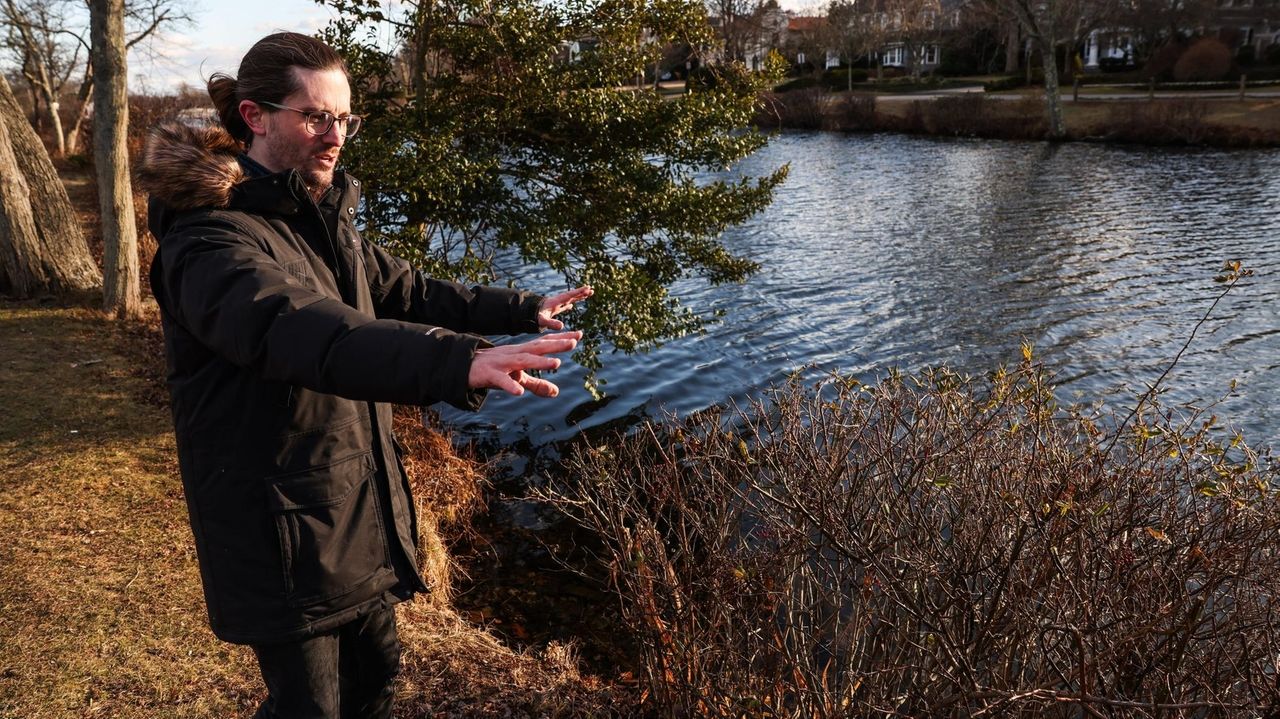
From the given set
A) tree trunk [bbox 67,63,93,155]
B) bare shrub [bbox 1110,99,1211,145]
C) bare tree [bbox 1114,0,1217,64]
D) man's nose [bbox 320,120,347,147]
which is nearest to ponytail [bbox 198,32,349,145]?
man's nose [bbox 320,120,347,147]

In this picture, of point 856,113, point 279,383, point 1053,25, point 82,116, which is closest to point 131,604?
point 279,383

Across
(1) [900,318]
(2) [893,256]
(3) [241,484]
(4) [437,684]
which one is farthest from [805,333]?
Answer: (3) [241,484]

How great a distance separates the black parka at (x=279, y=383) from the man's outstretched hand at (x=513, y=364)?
0.03 m

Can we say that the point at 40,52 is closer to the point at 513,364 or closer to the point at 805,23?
the point at 513,364

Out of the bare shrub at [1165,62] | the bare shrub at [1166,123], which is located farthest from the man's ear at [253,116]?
the bare shrub at [1165,62]

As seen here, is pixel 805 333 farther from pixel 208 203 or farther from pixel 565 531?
pixel 208 203

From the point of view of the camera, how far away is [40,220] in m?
11.0

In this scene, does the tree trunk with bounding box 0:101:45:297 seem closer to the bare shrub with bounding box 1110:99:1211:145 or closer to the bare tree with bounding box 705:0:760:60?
the bare tree with bounding box 705:0:760:60

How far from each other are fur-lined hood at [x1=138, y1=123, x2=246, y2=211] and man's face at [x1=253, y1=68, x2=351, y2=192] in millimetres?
143

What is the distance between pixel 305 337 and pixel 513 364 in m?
0.49

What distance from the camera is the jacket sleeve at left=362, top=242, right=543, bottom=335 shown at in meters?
2.94

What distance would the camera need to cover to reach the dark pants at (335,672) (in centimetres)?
251

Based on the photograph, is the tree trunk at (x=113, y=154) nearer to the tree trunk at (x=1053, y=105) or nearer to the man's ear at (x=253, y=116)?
the man's ear at (x=253, y=116)

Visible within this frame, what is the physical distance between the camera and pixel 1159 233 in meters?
18.6
